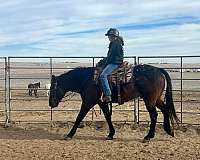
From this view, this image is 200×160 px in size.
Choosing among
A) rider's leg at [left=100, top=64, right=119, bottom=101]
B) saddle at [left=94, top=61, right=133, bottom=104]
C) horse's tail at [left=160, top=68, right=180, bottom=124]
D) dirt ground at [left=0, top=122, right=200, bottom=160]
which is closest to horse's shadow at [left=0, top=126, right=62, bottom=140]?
dirt ground at [left=0, top=122, right=200, bottom=160]

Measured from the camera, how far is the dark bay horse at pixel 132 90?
31.6ft

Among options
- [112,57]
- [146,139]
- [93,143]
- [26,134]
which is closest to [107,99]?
[112,57]

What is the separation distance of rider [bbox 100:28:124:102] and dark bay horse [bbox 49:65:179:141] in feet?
0.79

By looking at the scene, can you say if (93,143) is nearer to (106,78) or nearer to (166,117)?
(106,78)

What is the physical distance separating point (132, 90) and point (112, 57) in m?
0.86

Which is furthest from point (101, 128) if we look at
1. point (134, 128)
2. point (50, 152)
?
point (50, 152)

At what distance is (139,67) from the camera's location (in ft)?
32.1

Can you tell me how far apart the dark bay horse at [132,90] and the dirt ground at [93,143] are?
40cm

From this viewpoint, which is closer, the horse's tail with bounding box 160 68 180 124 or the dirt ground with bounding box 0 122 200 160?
the dirt ground with bounding box 0 122 200 160

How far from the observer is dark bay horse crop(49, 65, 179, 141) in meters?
9.62

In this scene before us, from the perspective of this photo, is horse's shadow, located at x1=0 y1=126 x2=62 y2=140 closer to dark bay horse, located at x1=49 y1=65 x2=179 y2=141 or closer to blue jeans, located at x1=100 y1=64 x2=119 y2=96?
dark bay horse, located at x1=49 y1=65 x2=179 y2=141

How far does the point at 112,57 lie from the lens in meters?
9.64

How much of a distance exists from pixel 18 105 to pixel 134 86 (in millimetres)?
8079

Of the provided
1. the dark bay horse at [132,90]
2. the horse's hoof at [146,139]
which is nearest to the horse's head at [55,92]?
the dark bay horse at [132,90]
